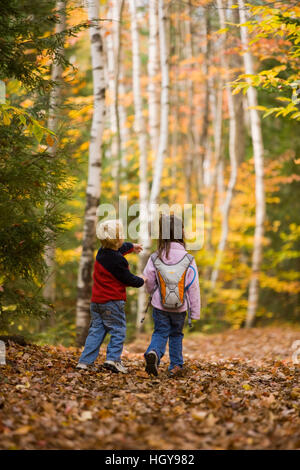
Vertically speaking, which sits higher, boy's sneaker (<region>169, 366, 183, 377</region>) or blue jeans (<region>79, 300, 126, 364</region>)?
blue jeans (<region>79, 300, 126, 364</region>)

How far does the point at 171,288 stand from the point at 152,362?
86cm

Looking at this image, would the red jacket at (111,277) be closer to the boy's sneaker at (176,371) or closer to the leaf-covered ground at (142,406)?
the leaf-covered ground at (142,406)

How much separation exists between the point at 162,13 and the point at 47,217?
7.89 meters

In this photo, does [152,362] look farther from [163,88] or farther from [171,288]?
[163,88]

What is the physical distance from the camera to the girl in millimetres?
5621

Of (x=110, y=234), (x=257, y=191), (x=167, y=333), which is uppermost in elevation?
(x=257, y=191)

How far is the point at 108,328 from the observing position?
5.72 m

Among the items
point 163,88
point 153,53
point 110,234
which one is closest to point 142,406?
point 110,234

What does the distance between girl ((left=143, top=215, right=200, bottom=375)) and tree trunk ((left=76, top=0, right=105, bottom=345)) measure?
2497 millimetres

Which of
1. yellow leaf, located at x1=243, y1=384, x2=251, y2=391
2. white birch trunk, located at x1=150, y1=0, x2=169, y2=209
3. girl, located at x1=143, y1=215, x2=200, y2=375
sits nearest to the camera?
yellow leaf, located at x1=243, y1=384, x2=251, y2=391

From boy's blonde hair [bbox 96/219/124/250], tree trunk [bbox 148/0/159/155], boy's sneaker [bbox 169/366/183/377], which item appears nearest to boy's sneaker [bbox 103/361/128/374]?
boy's sneaker [bbox 169/366/183/377]

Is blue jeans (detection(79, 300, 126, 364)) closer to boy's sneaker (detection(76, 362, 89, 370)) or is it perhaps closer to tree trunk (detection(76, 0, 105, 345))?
boy's sneaker (detection(76, 362, 89, 370))
